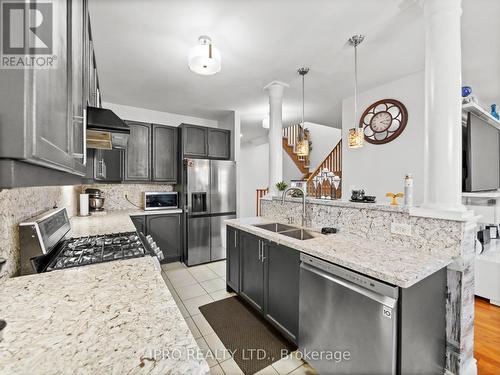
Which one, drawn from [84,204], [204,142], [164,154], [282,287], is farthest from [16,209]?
[204,142]

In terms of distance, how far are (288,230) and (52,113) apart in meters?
2.14

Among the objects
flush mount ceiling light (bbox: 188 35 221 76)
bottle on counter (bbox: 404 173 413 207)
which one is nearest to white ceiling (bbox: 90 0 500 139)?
flush mount ceiling light (bbox: 188 35 221 76)

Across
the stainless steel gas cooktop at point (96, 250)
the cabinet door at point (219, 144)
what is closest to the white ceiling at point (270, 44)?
the cabinet door at point (219, 144)

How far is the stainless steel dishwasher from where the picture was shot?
117 centimetres

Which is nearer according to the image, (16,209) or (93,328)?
(93,328)

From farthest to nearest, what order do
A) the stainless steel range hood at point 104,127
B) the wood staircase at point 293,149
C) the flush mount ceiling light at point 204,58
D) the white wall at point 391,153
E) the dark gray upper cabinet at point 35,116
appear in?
the wood staircase at point 293,149
the white wall at point 391,153
the flush mount ceiling light at point 204,58
the stainless steel range hood at point 104,127
the dark gray upper cabinet at point 35,116

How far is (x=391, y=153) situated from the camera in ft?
10.0

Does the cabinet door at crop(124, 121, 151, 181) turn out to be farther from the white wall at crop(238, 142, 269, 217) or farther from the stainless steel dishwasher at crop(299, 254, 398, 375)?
the white wall at crop(238, 142, 269, 217)

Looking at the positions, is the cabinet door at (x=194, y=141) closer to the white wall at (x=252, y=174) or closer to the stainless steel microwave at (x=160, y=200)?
the stainless steel microwave at (x=160, y=200)

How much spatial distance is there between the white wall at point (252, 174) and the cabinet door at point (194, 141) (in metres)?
3.58

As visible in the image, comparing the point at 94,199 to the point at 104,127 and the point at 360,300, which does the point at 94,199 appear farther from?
the point at 360,300

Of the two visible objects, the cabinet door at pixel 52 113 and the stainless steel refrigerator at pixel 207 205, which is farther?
the stainless steel refrigerator at pixel 207 205

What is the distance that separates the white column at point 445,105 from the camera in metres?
1.49

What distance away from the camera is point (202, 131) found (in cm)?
406
